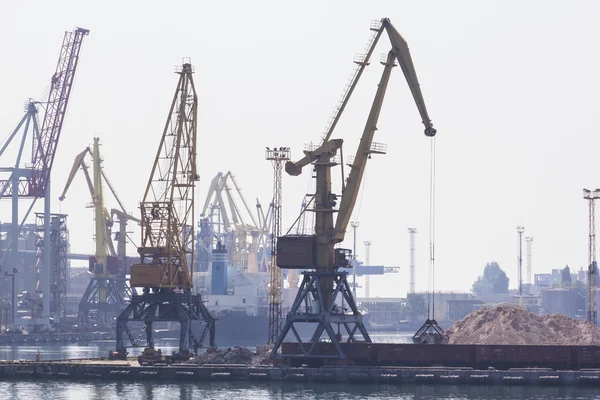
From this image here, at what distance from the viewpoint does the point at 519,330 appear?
437 ft

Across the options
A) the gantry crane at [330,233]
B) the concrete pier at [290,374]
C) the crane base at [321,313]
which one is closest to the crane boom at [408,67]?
the gantry crane at [330,233]

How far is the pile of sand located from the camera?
431ft

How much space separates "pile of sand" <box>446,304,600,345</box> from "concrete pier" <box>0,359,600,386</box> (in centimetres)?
3064

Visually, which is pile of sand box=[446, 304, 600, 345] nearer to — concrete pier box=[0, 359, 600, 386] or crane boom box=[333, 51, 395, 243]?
crane boom box=[333, 51, 395, 243]

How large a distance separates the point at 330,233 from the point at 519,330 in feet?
104

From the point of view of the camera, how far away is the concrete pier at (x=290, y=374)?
98.6 metres

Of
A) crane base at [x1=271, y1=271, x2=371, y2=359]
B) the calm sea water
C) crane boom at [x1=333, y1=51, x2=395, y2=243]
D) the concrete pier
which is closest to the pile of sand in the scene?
crane base at [x1=271, y1=271, x2=371, y2=359]

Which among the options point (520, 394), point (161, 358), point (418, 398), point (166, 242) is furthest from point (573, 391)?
point (166, 242)

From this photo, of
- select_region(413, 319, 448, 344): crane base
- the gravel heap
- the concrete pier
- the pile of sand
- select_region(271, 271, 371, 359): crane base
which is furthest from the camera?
the pile of sand

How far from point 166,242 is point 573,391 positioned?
145 feet

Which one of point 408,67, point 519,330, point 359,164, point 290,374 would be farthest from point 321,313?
Result: point 519,330

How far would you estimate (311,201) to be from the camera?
11138 cm

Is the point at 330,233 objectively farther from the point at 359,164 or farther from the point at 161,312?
the point at 161,312

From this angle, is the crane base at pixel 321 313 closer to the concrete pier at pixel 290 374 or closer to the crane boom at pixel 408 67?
the concrete pier at pixel 290 374
